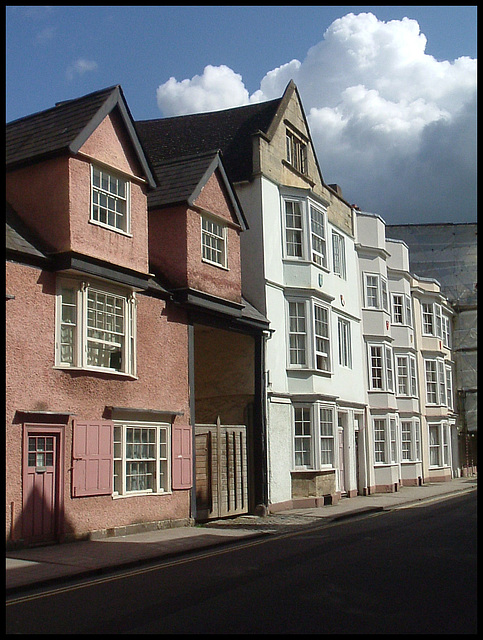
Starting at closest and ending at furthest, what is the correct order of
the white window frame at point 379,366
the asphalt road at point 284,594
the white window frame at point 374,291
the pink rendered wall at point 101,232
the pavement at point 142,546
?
the asphalt road at point 284,594, the pavement at point 142,546, the pink rendered wall at point 101,232, the white window frame at point 379,366, the white window frame at point 374,291

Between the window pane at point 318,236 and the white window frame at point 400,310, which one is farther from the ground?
the window pane at point 318,236

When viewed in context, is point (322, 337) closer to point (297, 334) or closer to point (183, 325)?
point (297, 334)

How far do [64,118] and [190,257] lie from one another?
15.6ft

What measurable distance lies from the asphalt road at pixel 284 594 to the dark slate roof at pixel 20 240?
258 inches

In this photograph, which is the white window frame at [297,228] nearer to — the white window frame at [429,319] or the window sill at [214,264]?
the window sill at [214,264]

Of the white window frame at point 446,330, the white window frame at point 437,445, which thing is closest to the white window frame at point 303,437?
the white window frame at point 437,445

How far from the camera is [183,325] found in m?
19.7

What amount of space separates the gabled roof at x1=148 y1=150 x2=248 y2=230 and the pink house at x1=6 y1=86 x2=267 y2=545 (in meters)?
0.06

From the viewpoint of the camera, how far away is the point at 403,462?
35250mm

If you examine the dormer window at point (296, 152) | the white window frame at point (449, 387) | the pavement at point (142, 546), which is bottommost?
the pavement at point (142, 546)

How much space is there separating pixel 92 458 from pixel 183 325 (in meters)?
4.83

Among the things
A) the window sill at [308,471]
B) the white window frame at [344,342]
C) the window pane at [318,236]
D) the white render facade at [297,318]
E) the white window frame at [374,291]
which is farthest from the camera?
the white window frame at [374,291]

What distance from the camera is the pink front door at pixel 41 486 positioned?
14547 millimetres

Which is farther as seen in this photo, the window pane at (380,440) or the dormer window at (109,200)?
the window pane at (380,440)
